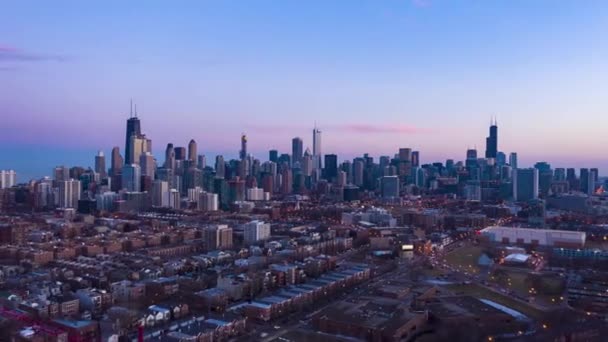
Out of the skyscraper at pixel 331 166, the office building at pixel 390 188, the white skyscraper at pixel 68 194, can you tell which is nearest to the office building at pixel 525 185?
the office building at pixel 390 188

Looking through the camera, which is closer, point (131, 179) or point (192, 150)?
point (131, 179)

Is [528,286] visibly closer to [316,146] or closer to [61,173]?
[61,173]

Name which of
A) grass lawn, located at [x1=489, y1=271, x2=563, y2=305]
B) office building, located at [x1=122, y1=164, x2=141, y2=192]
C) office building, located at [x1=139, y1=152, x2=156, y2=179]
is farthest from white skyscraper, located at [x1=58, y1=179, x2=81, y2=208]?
grass lawn, located at [x1=489, y1=271, x2=563, y2=305]

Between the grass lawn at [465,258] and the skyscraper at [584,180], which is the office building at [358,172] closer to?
the skyscraper at [584,180]

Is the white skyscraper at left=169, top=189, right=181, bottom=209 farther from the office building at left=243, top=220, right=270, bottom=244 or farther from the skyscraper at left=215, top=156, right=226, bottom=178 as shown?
the skyscraper at left=215, top=156, right=226, bottom=178

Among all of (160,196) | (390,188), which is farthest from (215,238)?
(390,188)

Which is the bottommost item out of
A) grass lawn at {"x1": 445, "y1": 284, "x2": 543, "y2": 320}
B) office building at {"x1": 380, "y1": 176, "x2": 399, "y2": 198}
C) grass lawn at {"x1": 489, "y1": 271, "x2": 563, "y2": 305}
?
grass lawn at {"x1": 445, "y1": 284, "x2": 543, "y2": 320}
